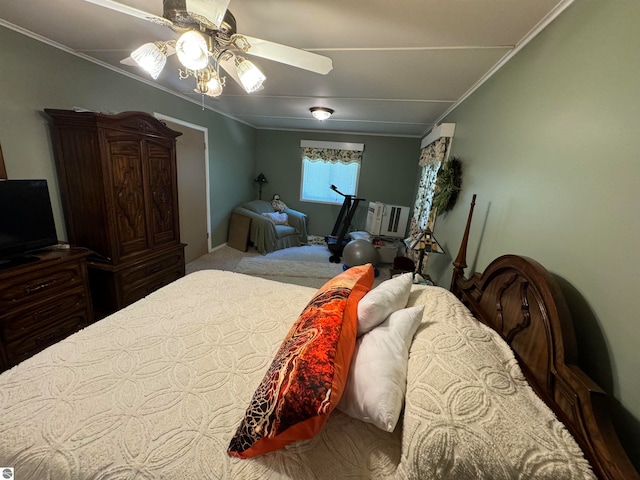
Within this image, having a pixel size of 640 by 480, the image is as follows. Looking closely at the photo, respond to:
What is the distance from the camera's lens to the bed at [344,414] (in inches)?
24.1

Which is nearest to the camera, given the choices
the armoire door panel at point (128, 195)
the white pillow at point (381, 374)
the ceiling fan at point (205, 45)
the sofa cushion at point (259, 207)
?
the white pillow at point (381, 374)

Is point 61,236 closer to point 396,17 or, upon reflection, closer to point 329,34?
point 329,34

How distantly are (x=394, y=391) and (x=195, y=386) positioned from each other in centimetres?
70

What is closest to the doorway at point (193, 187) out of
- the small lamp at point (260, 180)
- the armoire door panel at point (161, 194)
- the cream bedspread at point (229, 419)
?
the armoire door panel at point (161, 194)

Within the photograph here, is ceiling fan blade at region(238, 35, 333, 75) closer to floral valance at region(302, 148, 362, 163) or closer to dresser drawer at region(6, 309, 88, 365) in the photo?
dresser drawer at region(6, 309, 88, 365)

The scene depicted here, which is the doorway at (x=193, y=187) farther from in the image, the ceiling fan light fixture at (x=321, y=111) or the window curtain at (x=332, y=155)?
the window curtain at (x=332, y=155)

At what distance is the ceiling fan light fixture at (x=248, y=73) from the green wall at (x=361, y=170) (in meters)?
3.80

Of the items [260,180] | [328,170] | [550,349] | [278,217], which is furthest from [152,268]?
[328,170]

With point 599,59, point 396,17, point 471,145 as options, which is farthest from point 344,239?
point 599,59

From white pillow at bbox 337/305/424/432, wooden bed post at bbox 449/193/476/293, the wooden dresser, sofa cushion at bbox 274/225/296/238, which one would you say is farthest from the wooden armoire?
wooden bed post at bbox 449/193/476/293

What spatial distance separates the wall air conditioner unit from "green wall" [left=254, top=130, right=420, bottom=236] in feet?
2.93

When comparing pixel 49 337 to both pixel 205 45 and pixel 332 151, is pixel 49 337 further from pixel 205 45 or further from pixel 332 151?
pixel 332 151

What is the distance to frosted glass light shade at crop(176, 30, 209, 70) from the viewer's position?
1.07 m

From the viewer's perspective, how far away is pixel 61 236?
2.15m
